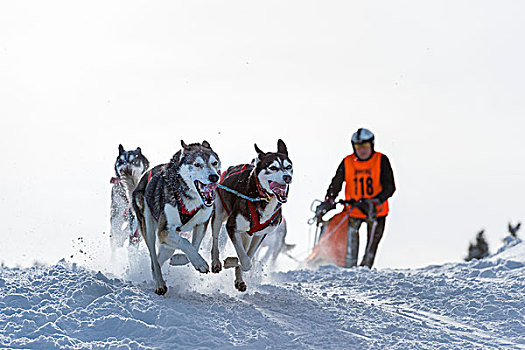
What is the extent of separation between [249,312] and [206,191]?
1044mm

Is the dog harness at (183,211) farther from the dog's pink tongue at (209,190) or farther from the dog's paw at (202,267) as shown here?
the dog's paw at (202,267)

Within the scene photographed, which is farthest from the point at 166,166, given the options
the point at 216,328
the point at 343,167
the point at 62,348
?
the point at 343,167

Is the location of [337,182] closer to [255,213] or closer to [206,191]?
[255,213]

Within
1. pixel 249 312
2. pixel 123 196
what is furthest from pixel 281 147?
pixel 123 196

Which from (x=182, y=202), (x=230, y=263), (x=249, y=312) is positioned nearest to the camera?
(x=249, y=312)

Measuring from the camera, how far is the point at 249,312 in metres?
6.08

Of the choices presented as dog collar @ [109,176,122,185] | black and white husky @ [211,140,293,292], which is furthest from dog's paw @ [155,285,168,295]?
dog collar @ [109,176,122,185]

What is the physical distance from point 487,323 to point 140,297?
2.96 m

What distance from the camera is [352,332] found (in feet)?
19.2

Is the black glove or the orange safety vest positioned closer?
the orange safety vest

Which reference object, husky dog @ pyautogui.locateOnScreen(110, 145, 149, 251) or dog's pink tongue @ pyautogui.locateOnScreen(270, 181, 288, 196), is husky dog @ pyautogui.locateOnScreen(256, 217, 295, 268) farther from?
dog's pink tongue @ pyautogui.locateOnScreen(270, 181, 288, 196)

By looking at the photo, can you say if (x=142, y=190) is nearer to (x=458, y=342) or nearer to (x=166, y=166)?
(x=166, y=166)

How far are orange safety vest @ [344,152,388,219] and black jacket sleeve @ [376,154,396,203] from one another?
6 centimetres

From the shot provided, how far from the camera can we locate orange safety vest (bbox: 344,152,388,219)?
35.0ft
